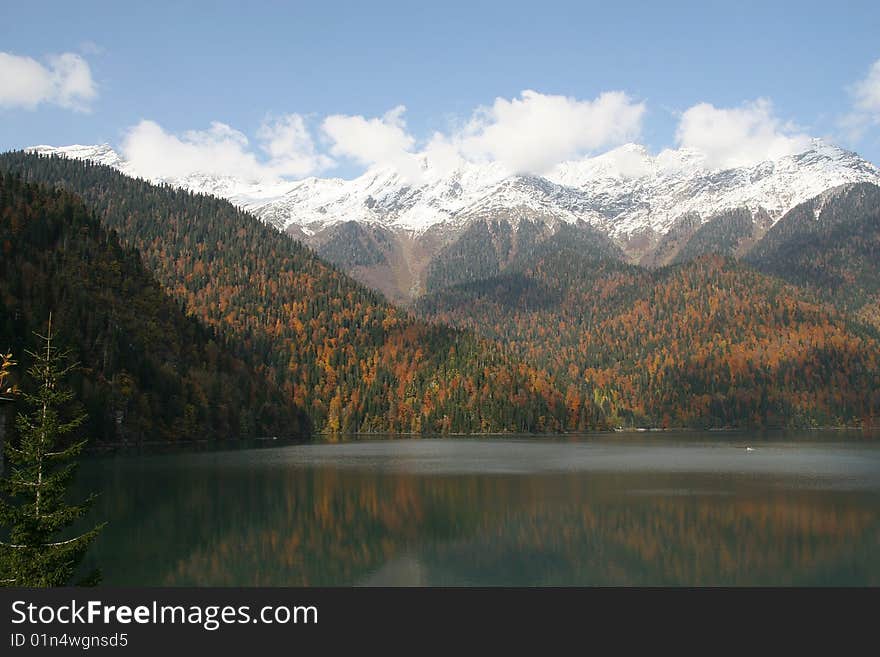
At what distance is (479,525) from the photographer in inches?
2195

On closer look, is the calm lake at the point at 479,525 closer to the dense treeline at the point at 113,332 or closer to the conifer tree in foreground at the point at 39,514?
the conifer tree in foreground at the point at 39,514

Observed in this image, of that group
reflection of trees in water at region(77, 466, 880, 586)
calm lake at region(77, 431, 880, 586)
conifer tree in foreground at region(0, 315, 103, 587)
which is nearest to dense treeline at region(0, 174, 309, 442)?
calm lake at region(77, 431, 880, 586)

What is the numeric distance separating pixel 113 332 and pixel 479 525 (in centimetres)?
9340

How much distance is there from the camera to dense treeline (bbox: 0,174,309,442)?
115125 millimetres

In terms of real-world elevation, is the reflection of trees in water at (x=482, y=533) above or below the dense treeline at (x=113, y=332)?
below

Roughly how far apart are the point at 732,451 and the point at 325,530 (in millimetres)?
100368

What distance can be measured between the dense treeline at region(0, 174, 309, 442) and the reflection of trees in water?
1831 inches

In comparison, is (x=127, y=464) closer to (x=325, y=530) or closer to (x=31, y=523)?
(x=325, y=530)

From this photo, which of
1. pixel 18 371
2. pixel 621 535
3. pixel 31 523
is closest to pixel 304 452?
pixel 18 371

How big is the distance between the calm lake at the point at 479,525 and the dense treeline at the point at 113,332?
83.6ft

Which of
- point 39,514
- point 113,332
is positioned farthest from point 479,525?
point 113,332

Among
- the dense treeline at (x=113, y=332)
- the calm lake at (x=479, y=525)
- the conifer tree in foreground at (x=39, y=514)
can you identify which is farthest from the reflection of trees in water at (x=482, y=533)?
the dense treeline at (x=113, y=332)

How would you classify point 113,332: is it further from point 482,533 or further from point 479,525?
point 482,533

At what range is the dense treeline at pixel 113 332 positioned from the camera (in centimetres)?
11512
